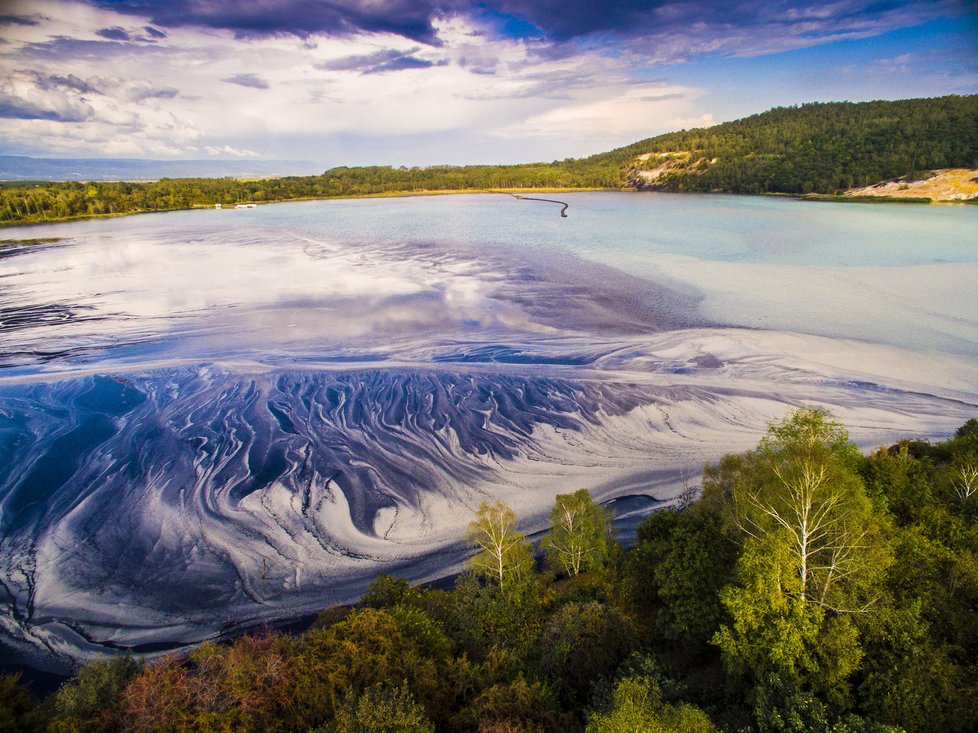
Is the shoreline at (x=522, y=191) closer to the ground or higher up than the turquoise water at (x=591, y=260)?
higher up

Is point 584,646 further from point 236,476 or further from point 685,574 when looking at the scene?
point 236,476

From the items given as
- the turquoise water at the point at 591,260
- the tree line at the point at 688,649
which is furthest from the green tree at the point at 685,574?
the turquoise water at the point at 591,260

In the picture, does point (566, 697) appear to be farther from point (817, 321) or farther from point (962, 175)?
point (962, 175)

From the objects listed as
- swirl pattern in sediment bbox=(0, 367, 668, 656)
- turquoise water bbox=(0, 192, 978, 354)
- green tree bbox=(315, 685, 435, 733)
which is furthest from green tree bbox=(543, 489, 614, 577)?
turquoise water bbox=(0, 192, 978, 354)

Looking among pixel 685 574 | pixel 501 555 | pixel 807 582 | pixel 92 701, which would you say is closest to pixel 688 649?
pixel 685 574

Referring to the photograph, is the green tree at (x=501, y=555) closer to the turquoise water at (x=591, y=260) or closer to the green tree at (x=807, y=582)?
the green tree at (x=807, y=582)
